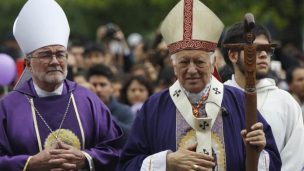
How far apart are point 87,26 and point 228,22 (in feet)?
37.6

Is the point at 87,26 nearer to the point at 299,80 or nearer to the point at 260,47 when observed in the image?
the point at 299,80

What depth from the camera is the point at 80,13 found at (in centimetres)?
3419

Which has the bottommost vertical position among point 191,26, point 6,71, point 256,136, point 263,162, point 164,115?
point 263,162

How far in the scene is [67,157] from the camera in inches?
330

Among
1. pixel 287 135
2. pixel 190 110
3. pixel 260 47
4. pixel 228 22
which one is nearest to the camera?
pixel 260 47

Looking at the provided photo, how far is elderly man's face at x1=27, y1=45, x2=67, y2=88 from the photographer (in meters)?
8.56

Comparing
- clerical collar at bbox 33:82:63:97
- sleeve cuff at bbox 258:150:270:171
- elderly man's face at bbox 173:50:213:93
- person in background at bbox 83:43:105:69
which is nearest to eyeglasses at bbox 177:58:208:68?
elderly man's face at bbox 173:50:213:93

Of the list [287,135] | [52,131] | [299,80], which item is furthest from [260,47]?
[299,80]

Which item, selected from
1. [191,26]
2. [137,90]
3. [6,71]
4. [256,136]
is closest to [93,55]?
[137,90]

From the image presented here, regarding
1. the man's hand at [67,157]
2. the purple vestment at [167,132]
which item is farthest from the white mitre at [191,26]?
the man's hand at [67,157]

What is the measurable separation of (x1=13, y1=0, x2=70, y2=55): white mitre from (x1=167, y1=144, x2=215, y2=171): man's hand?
5.29 feet

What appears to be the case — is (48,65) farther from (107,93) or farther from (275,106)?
(107,93)

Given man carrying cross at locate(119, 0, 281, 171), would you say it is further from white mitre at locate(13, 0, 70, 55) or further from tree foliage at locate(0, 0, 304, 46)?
tree foliage at locate(0, 0, 304, 46)

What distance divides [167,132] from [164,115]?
0.15 meters
